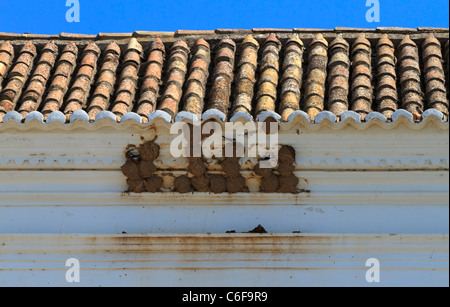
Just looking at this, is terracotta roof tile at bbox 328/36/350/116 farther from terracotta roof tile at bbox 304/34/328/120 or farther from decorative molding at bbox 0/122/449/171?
decorative molding at bbox 0/122/449/171

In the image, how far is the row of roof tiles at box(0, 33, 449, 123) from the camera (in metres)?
7.44

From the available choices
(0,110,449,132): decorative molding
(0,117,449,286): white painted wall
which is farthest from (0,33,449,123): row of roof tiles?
(0,117,449,286): white painted wall

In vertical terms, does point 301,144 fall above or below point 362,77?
below

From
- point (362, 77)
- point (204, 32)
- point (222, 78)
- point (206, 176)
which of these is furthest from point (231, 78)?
point (206, 176)

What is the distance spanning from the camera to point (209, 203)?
7031 mm

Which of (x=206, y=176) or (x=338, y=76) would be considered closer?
(x=206, y=176)

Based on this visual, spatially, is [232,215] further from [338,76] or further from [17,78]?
[17,78]

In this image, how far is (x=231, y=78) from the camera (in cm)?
787

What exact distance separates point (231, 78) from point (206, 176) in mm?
1189

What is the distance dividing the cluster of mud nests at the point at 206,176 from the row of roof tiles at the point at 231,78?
0.95 feet

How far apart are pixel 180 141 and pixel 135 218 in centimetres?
66

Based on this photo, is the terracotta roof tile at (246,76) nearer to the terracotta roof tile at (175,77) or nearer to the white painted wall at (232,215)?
the terracotta roof tile at (175,77)

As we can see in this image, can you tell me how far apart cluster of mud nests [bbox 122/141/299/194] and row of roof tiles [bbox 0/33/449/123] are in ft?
0.95
